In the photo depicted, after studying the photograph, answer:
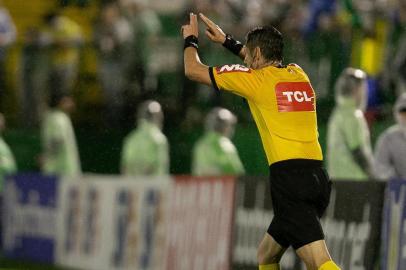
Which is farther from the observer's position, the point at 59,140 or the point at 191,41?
the point at 59,140

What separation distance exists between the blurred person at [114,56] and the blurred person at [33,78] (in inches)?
37.7

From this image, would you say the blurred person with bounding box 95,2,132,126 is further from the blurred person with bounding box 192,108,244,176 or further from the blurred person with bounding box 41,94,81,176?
the blurred person with bounding box 192,108,244,176

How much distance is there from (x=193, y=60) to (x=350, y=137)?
4.64 m

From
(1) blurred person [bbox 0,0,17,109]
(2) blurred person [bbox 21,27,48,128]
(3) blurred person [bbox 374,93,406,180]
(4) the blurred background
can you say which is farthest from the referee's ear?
(1) blurred person [bbox 0,0,17,109]

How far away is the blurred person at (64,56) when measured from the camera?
1839cm

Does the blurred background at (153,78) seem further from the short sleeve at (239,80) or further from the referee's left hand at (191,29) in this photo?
the short sleeve at (239,80)

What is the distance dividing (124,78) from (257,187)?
5847mm

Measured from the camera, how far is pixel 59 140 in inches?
693

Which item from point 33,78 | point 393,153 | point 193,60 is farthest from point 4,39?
point 193,60

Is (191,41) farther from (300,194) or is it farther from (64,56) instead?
(64,56)

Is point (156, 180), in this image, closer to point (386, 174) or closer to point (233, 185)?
point (233, 185)

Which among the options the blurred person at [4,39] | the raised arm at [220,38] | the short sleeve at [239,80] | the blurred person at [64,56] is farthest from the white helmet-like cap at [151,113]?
the short sleeve at [239,80]

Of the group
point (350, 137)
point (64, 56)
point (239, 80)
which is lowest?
point (350, 137)

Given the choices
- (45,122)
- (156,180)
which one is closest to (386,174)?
(156,180)
